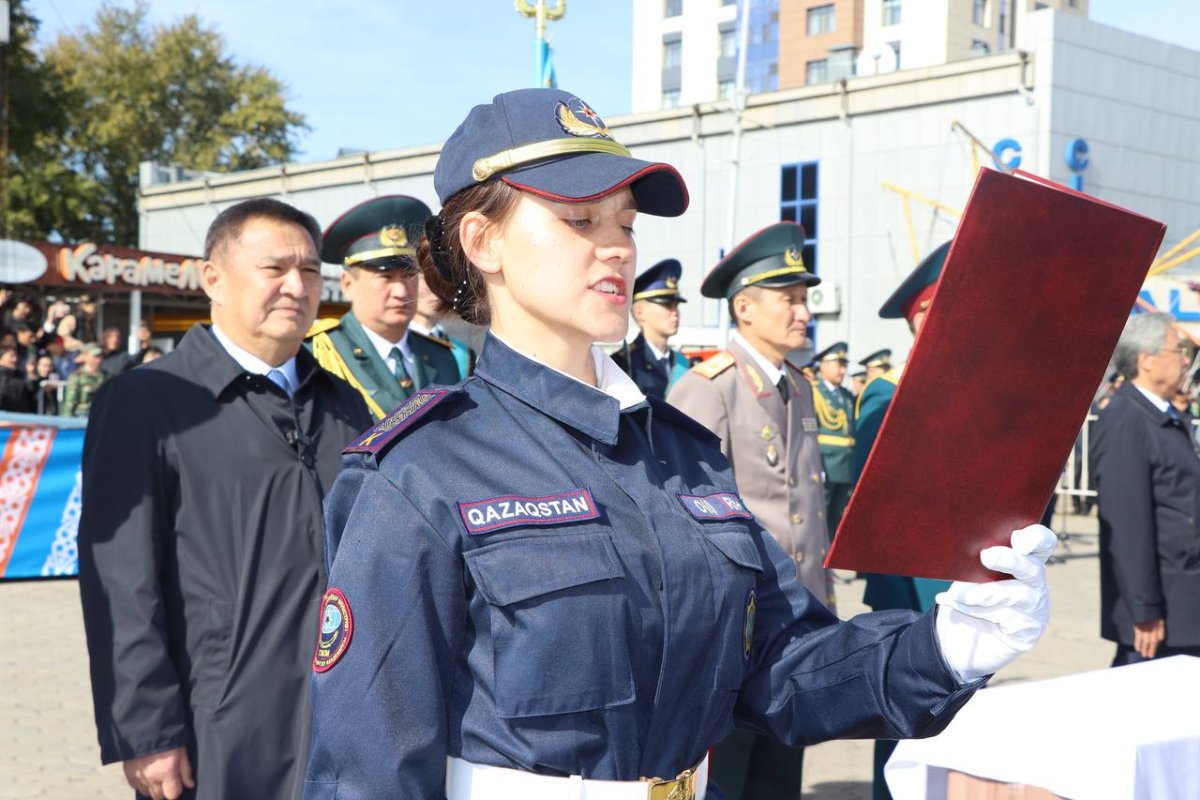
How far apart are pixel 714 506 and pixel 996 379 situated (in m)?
0.49

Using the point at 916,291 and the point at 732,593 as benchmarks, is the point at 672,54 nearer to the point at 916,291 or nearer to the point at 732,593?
the point at 916,291

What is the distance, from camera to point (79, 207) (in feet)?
128

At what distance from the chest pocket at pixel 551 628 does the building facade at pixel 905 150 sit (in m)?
20.5

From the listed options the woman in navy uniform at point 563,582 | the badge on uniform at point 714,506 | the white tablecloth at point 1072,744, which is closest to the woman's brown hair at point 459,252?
the woman in navy uniform at point 563,582

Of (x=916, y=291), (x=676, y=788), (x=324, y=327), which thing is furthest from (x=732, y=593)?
(x=916, y=291)

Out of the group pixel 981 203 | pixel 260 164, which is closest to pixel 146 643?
pixel 981 203

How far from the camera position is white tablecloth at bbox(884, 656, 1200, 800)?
3.10 meters

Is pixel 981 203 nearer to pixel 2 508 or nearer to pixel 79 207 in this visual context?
pixel 2 508

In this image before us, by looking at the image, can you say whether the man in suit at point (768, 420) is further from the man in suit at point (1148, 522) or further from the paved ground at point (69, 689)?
the man in suit at point (1148, 522)

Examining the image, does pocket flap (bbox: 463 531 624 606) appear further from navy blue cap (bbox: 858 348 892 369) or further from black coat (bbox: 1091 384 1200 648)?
navy blue cap (bbox: 858 348 892 369)

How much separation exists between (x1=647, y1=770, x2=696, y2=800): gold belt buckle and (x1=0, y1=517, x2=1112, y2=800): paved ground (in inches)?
158

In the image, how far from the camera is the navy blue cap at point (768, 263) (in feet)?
17.9

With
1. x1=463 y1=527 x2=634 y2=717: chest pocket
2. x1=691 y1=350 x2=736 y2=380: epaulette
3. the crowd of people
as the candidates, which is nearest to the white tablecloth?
x1=463 y1=527 x2=634 y2=717: chest pocket

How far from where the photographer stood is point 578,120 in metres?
1.97
